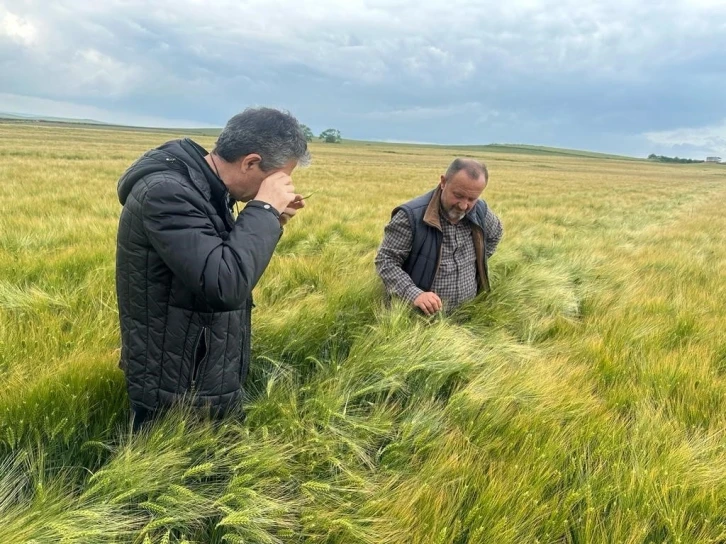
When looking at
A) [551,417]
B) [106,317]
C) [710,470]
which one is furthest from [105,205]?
[710,470]

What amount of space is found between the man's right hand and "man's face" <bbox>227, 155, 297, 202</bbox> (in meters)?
0.02

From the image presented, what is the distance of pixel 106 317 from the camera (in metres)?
2.83

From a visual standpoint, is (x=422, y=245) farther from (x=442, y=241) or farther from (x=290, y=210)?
(x=290, y=210)

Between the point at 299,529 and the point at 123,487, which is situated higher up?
the point at 123,487

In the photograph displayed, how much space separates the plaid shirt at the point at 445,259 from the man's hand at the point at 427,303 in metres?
0.27

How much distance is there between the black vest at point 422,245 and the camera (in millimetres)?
3445

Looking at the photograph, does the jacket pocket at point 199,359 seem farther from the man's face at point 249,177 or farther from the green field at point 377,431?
the man's face at point 249,177

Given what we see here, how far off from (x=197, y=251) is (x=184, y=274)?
3.5 inches

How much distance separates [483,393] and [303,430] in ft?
2.72

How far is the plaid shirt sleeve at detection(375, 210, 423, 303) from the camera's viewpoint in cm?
336

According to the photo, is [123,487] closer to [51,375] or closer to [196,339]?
[196,339]

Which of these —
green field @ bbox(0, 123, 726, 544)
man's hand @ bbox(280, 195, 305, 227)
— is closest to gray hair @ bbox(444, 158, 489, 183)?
green field @ bbox(0, 123, 726, 544)

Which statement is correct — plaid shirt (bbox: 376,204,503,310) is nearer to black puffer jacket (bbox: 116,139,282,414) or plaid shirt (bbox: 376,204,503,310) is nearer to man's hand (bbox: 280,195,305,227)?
man's hand (bbox: 280,195,305,227)

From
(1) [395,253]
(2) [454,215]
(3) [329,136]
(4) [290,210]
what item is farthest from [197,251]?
(3) [329,136]
